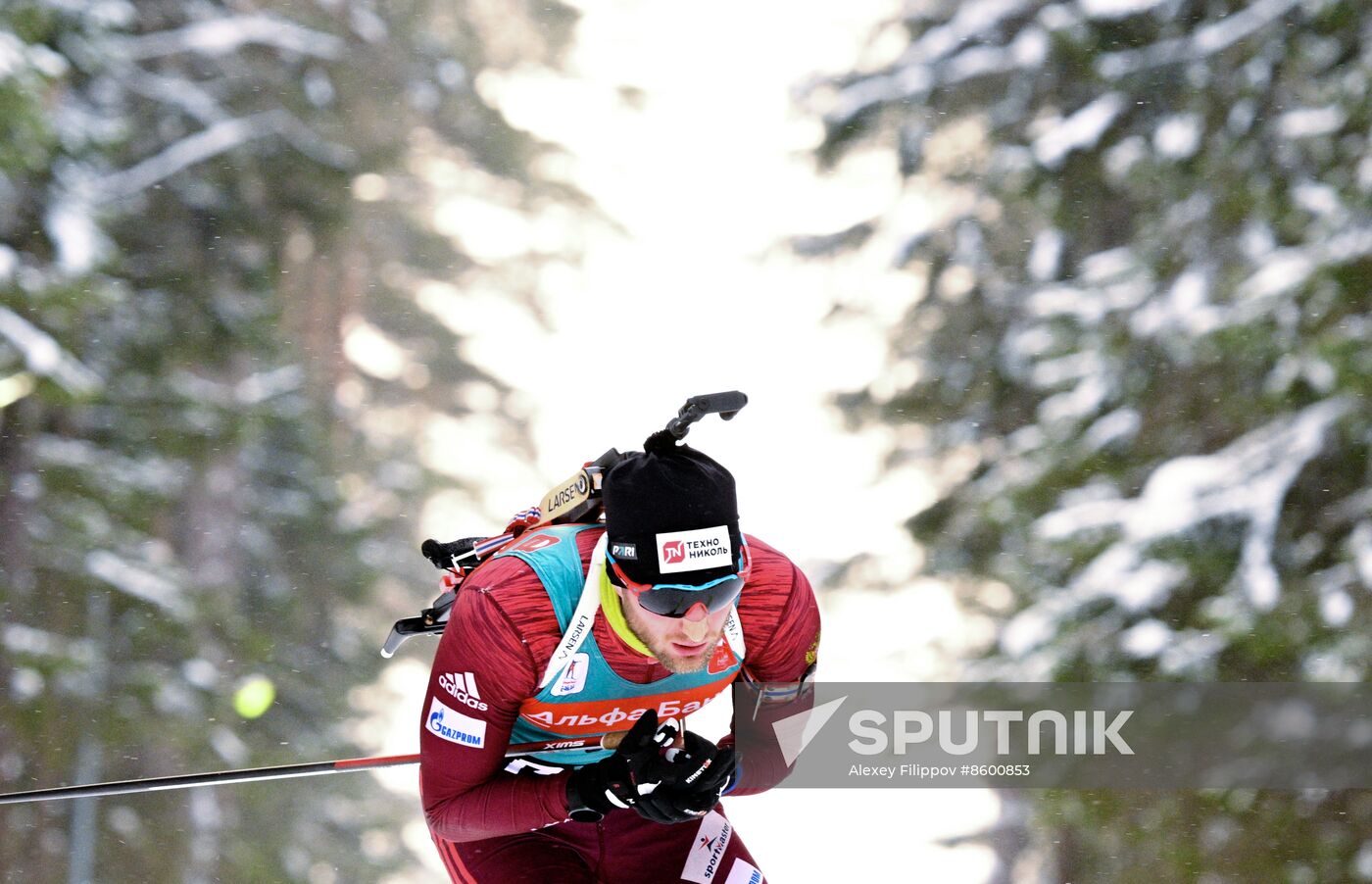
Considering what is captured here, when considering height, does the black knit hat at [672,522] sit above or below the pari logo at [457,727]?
above

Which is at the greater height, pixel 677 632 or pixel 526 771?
pixel 677 632

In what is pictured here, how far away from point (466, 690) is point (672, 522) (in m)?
0.60

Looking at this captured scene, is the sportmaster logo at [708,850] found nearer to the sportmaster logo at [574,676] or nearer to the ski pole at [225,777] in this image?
the sportmaster logo at [574,676]

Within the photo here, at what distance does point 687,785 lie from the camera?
2.72 metres

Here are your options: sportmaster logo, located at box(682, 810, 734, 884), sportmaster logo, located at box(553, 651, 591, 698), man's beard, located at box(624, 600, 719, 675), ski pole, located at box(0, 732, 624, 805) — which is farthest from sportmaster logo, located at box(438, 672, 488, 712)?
ski pole, located at box(0, 732, 624, 805)

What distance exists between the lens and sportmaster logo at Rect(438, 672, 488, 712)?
287 cm

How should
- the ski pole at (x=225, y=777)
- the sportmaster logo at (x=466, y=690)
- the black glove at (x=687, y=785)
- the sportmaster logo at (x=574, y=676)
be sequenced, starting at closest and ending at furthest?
the black glove at (x=687, y=785) → the sportmaster logo at (x=466, y=690) → the sportmaster logo at (x=574, y=676) → the ski pole at (x=225, y=777)

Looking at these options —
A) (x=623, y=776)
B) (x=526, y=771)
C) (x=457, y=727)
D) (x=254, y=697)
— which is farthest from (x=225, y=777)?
(x=254, y=697)

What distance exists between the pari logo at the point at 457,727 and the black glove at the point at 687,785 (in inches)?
15.6

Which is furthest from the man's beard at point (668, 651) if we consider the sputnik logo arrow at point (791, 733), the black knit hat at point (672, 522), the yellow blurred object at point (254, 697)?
the yellow blurred object at point (254, 697)

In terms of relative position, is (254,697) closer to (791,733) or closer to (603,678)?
(791,733)

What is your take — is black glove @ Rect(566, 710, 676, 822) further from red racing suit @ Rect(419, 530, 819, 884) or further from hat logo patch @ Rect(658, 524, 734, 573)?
hat logo patch @ Rect(658, 524, 734, 573)

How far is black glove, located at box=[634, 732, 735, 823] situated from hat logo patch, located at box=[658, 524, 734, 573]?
14.2 inches

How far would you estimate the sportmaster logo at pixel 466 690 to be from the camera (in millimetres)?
2865
